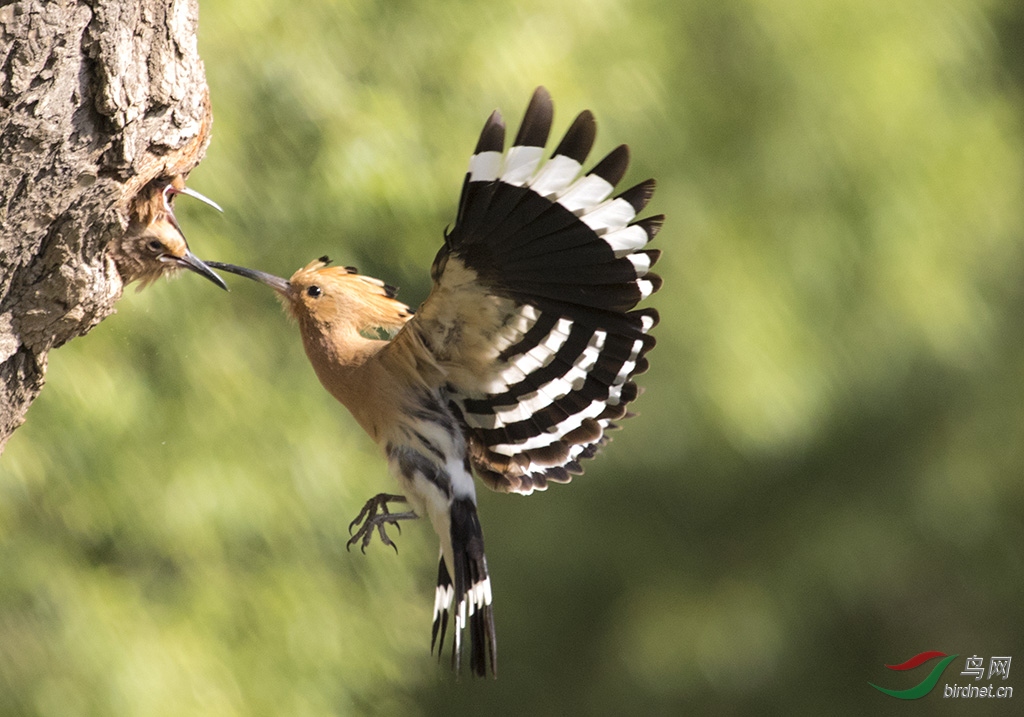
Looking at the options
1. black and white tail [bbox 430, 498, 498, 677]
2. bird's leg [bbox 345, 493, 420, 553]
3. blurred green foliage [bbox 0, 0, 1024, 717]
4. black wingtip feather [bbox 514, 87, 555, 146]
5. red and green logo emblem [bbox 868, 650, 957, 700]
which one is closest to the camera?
black wingtip feather [bbox 514, 87, 555, 146]

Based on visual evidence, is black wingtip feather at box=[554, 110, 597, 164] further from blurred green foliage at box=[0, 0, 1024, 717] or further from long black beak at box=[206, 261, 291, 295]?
blurred green foliage at box=[0, 0, 1024, 717]

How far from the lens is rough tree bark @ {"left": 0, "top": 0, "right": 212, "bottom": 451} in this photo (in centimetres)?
144

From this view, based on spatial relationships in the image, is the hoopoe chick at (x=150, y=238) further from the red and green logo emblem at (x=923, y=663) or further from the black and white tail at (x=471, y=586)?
the red and green logo emblem at (x=923, y=663)

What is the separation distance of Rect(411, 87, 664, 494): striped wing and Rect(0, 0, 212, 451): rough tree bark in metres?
0.46

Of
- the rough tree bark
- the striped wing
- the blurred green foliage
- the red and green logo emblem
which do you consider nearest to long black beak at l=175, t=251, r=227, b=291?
the rough tree bark

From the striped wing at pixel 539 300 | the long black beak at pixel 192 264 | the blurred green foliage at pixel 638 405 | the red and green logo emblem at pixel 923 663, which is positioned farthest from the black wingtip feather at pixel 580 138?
the red and green logo emblem at pixel 923 663

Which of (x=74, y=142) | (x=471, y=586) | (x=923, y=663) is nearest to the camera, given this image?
(x=74, y=142)

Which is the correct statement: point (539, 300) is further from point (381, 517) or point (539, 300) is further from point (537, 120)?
point (381, 517)

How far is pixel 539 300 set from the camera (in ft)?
6.17

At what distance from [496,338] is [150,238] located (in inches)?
23.3

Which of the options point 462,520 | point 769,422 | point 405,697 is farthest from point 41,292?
point 769,422

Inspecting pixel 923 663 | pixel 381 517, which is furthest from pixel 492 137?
pixel 923 663

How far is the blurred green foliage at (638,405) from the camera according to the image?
295 cm

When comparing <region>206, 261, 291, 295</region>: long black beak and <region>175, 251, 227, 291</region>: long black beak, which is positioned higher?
<region>206, 261, 291, 295</region>: long black beak
